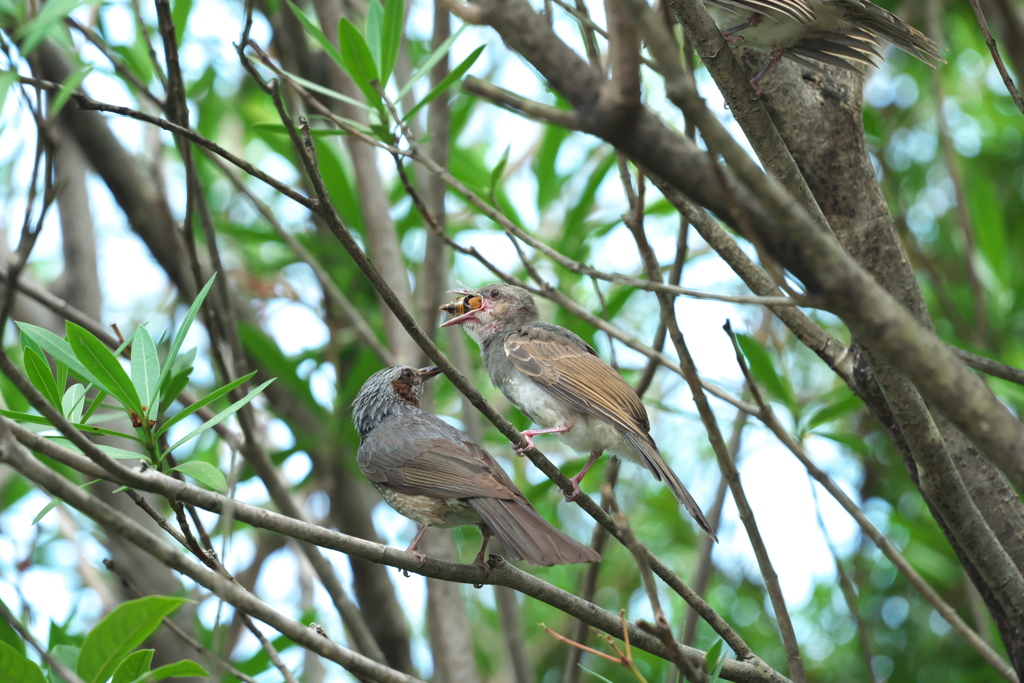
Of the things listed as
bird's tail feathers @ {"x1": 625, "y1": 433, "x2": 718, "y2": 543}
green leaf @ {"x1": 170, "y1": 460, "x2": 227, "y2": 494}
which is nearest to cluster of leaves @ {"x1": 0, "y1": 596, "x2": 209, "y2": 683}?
green leaf @ {"x1": 170, "y1": 460, "x2": 227, "y2": 494}

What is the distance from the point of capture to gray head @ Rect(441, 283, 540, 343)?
14.7 feet

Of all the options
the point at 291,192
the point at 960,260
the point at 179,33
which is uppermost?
the point at 960,260

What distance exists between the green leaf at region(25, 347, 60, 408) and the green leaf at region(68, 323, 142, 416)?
0.18 meters

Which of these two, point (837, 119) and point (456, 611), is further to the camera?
point (456, 611)

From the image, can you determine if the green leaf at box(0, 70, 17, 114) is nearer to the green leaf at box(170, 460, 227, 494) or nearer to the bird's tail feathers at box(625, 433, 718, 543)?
the green leaf at box(170, 460, 227, 494)

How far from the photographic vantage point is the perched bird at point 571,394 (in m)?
3.52

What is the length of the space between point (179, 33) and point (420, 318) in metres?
2.15

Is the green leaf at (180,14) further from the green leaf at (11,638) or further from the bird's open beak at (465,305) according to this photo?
the green leaf at (11,638)

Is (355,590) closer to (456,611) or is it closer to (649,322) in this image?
(456,611)

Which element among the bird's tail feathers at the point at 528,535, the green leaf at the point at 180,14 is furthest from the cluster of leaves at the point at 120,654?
the green leaf at the point at 180,14

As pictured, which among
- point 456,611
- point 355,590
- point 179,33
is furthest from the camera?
point 355,590

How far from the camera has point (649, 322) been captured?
7703mm

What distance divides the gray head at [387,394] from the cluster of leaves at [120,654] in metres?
1.72

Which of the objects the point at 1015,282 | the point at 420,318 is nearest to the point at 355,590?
the point at 420,318
